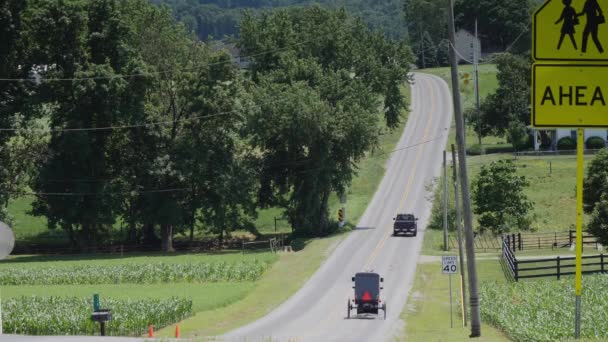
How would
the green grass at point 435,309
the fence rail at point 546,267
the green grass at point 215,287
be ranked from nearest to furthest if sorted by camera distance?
the green grass at point 435,309
the green grass at point 215,287
the fence rail at point 546,267

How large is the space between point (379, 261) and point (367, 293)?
21.4 m

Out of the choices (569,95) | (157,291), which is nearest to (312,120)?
(157,291)

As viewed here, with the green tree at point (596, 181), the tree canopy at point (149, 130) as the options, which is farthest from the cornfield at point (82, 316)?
the tree canopy at point (149, 130)

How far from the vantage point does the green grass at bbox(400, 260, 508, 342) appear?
114ft

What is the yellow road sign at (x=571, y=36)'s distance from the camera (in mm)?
12812

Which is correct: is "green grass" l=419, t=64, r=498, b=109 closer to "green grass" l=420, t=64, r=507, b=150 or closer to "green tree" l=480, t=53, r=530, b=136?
"green grass" l=420, t=64, r=507, b=150

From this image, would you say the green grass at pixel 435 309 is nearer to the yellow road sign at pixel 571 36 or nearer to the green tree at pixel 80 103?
the yellow road sign at pixel 571 36

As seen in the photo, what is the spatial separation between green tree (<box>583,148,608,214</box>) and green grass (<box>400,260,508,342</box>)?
27.0 ft

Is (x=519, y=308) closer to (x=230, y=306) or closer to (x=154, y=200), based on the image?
(x=230, y=306)

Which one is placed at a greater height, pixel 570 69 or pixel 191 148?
pixel 570 69

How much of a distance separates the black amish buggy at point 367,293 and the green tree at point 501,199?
32488 millimetres

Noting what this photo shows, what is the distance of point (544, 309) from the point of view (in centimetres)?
3366

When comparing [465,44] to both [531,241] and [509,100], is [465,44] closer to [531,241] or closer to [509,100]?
[509,100]

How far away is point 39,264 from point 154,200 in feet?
50.5
